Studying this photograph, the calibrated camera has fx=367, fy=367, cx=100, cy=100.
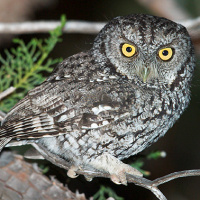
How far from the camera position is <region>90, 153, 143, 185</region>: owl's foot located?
2459mm

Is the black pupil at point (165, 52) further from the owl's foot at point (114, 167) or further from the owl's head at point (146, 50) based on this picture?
the owl's foot at point (114, 167)

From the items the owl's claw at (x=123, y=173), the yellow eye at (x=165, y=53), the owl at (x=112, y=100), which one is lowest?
the owl's claw at (x=123, y=173)

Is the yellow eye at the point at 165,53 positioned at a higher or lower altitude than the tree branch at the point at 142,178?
higher

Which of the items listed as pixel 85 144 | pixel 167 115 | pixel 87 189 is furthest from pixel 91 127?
pixel 87 189

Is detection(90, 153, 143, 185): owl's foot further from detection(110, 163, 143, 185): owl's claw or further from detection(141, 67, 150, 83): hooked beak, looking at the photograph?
detection(141, 67, 150, 83): hooked beak

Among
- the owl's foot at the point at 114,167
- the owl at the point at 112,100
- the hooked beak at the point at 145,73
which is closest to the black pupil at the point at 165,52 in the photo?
the owl at the point at 112,100

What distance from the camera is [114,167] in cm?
251

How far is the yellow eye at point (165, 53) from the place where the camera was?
98.0 inches

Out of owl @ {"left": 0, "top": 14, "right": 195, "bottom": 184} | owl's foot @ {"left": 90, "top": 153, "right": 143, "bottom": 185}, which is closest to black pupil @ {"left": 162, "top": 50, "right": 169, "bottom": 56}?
owl @ {"left": 0, "top": 14, "right": 195, "bottom": 184}

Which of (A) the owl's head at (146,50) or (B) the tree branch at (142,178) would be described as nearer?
(B) the tree branch at (142,178)

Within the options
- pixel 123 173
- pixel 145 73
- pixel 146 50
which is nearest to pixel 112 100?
pixel 145 73

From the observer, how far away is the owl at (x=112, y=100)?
2.43 meters

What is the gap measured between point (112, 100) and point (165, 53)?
0.49m

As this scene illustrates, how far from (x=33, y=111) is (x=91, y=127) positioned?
1.40 feet
